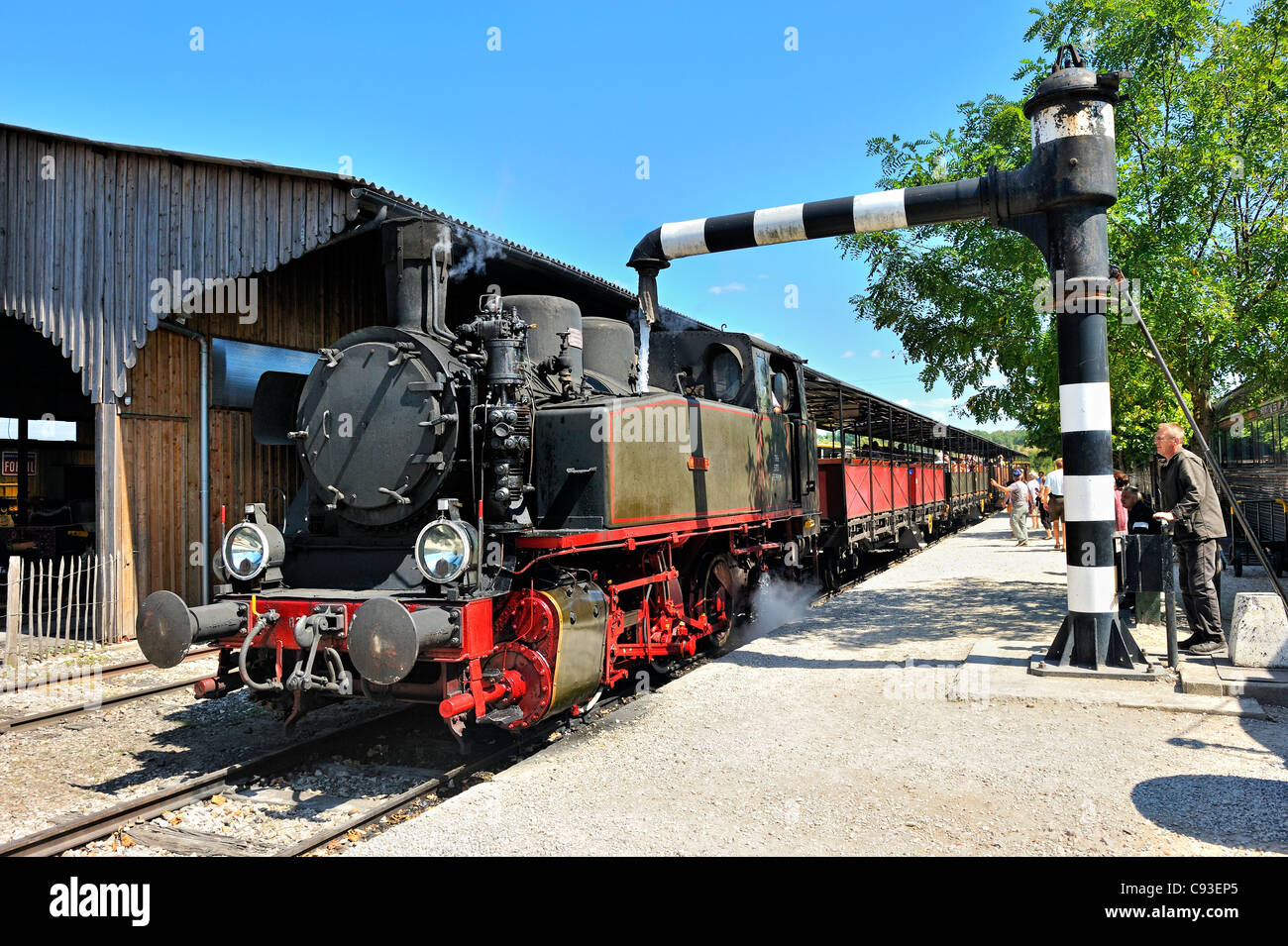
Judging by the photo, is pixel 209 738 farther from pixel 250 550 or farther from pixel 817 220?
pixel 817 220

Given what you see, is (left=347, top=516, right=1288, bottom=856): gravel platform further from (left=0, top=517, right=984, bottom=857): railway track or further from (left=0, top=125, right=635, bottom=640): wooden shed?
(left=0, top=125, right=635, bottom=640): wooden shed

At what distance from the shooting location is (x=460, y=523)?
16.3ft

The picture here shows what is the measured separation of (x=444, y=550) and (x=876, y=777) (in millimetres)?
2628

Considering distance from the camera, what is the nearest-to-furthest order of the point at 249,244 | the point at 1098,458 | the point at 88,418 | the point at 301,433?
the point at 301,433 → the point at 1098,458 → the point at 249,244 → the point at 88,418

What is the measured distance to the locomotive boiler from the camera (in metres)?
4.97

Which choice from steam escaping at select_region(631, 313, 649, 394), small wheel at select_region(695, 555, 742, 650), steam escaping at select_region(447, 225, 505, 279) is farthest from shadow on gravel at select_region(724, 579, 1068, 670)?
steam escaping at select_region(447, 225, 505, 279)

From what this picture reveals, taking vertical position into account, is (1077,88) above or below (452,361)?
above

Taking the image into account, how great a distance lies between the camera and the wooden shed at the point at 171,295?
962 cm

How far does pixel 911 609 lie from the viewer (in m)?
10.0

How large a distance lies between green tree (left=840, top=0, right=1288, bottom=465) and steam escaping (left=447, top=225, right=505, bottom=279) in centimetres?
391
